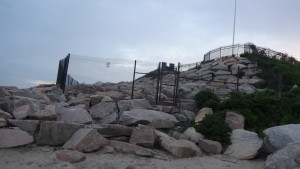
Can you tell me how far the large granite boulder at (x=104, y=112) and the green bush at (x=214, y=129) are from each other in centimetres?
257

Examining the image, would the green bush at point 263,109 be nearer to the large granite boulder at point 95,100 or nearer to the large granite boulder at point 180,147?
the large granite boulder at point 180,147

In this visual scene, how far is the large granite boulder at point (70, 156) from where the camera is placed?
7180 mm

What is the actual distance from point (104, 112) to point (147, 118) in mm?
1563

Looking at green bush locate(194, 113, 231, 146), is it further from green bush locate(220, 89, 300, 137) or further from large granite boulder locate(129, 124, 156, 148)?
large granite boulder locate(129, 124, 156, 148)

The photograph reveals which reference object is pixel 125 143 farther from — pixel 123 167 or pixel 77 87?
pixel 77 87

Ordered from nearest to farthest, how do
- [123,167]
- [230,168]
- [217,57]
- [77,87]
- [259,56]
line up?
[123,167], [230,168], [77,87], [259,56], [217,57]

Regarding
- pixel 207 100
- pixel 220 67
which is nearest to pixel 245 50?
pixel 220 67

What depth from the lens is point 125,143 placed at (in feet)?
27.2

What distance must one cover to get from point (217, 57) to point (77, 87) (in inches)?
745

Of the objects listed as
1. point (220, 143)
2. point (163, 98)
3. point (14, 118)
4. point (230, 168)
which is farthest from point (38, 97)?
point (230, 168)

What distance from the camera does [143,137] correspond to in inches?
338

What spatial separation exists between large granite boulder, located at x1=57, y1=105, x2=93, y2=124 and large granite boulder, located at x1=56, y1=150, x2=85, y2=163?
1.83 metres

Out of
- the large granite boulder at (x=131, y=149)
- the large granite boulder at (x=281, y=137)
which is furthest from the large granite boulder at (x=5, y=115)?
the large granite boulder at (x=281, y=137)

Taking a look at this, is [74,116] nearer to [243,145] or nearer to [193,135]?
[193,135]
